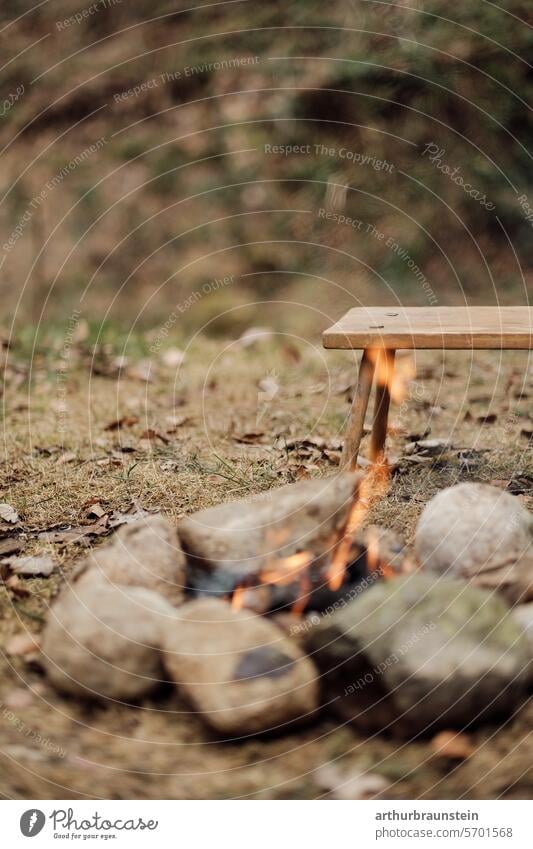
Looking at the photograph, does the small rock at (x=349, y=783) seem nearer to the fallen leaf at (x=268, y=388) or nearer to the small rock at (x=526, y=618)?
the small rock at (x=526, y=618)

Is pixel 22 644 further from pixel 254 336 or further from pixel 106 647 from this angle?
pixel 254 336

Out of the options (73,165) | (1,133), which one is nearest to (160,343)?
(73,165)

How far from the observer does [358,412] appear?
2672 millimetres

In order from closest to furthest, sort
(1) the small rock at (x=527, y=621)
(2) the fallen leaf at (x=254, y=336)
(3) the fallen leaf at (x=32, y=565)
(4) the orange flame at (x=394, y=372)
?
(1) the small rock at (x=527, y=621), (3) the fallen leaf at (x=32, y=565), (4) the orange flame at (x=394, y=372), (2) the fallen leaf at (x=254, y=336)

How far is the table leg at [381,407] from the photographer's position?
2.87 meters

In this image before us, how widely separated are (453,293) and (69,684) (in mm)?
4313

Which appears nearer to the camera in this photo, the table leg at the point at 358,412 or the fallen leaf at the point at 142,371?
the table leg at the point at 358,412

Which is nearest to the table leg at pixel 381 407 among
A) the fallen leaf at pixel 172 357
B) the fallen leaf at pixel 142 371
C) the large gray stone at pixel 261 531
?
the large gray stone at pixel 261 531

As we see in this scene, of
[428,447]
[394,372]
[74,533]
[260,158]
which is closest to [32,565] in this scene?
[74,533]

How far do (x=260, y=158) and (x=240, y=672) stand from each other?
15.3 feet

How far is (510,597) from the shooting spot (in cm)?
201

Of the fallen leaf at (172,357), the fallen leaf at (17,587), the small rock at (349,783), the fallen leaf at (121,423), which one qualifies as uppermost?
the fallen leaf at (172,357)

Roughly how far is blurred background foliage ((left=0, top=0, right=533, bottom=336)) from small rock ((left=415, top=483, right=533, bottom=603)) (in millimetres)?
3389

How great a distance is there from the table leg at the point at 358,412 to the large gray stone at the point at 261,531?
512mm
